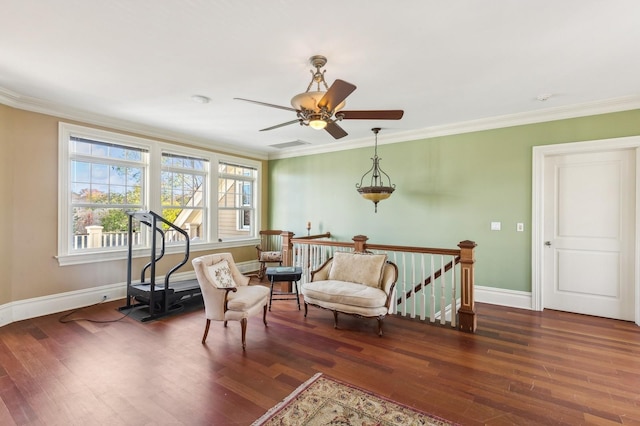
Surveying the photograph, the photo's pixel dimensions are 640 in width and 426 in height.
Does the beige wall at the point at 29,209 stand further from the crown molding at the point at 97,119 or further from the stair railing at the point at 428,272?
the stair railing at the point at 428,272

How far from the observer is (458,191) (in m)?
4.77

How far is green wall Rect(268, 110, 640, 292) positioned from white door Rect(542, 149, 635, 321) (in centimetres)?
29

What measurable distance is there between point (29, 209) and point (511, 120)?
660 cm

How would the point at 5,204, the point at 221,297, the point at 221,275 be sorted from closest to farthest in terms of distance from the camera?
the point at 221,297, the point at 221,275, the point at 5,204

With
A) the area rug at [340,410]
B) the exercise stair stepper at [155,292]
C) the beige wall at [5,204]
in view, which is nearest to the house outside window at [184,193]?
the exercise stair stepper at [155,292]

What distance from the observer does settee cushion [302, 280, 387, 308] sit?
338 centimetres

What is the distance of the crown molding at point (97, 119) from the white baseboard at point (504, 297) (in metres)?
5.31

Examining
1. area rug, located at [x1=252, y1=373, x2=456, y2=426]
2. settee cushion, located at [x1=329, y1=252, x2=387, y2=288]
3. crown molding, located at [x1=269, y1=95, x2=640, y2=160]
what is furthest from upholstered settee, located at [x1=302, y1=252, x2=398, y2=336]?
crown molding, located at [x1=269, y1=95, x2=640, y2=160]

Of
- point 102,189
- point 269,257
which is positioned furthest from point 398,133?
point 102,189

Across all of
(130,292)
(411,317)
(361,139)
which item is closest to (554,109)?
(361,139)

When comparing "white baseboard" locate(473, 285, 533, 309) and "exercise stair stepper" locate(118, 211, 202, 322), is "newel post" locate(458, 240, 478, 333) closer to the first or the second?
"white baseboard" locate(473, 285, 533, 309)

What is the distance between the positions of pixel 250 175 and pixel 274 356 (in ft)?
15.6

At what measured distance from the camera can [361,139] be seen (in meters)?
5.67

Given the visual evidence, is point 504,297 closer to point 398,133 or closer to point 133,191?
point 398,133
